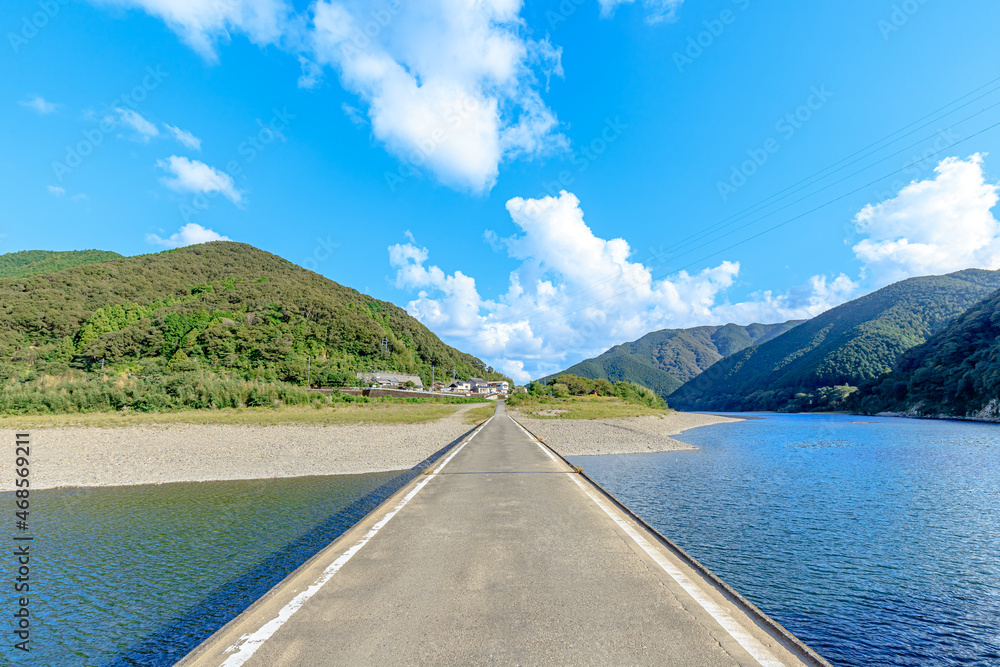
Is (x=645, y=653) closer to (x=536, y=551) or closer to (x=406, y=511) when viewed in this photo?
(x=536, y=551)

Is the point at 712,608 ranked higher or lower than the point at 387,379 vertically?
lower

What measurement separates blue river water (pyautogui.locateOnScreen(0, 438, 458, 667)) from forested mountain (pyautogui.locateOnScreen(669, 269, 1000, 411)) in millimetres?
147609

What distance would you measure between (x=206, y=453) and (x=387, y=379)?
8196 cm

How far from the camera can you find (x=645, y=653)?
3.66m

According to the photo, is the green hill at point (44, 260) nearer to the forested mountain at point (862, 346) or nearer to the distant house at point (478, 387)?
the distant house at point (478, 387)

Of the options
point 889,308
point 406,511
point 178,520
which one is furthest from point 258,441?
point 889,308

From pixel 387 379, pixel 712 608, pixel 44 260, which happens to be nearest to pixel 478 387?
pixel 387 379

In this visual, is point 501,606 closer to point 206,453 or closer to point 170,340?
point 206,453

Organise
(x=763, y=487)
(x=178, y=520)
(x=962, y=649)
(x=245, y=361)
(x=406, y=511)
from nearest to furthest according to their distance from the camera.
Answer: (x=962, y=649)
(x=406, y=511)
(x=178, y=520)
(x=763, y=487)
(x=245, y=361)

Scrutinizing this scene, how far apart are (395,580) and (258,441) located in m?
25.2

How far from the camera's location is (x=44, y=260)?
146 meters

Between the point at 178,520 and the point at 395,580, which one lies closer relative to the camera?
the point at 395,580

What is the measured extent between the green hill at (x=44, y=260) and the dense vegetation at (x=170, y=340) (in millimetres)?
18560

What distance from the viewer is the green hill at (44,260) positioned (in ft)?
447
